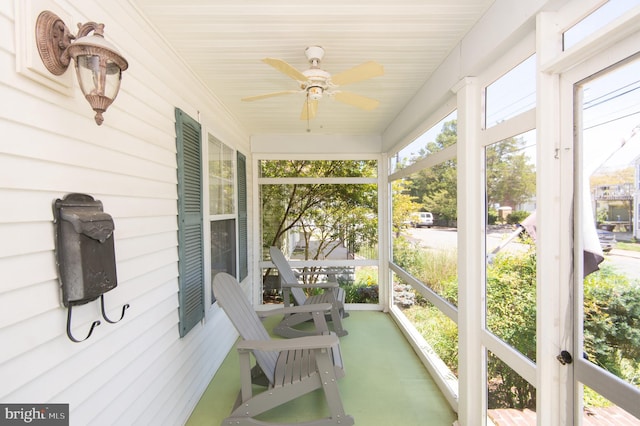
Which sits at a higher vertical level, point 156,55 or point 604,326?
point 156,55

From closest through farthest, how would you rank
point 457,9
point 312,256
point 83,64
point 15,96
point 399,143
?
point 15,96 < point 83,64 < point 457,9 < point 399,143 < point 312,256

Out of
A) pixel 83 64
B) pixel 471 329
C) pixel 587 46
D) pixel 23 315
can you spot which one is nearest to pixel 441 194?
pixel 471 329

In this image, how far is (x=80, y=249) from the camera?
1.24 metres

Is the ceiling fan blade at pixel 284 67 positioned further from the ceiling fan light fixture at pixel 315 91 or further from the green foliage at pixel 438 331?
the green foliage at pixel 438 331

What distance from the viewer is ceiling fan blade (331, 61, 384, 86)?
1.97m

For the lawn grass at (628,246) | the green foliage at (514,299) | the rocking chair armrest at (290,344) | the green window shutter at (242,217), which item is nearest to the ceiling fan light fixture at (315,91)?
the green foliage at (514,299)

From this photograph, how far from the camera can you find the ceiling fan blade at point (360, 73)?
6.48ft

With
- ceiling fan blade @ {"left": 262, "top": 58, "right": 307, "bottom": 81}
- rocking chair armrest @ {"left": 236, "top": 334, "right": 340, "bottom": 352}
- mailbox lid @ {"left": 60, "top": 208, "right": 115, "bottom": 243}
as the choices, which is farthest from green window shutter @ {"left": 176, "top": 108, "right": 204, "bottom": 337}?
mailbox lid @ {"left": 60, "top": 208, "right": 115, "bottom": 243}

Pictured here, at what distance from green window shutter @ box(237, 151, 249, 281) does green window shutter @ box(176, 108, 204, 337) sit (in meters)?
1.37

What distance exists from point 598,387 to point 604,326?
10.0 inches

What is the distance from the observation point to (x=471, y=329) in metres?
2.17

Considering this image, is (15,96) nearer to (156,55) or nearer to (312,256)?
(156,55)

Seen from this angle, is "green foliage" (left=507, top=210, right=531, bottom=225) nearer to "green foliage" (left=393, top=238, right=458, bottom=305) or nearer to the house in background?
the house in background

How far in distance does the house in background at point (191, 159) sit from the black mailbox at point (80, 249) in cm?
4
